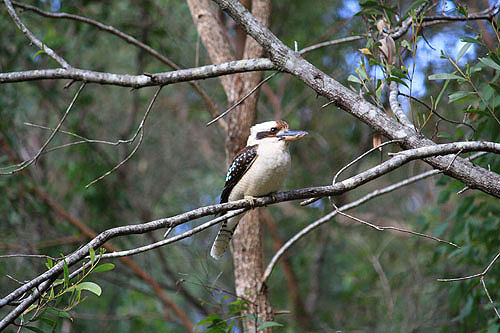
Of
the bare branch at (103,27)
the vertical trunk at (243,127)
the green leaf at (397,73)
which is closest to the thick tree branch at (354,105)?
the green leaf at (397,73)

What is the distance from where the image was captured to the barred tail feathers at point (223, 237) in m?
3.70

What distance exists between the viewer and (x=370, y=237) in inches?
326

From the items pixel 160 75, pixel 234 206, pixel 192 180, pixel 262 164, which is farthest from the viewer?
pixel 192 180

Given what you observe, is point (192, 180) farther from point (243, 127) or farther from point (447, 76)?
point (447, 76)

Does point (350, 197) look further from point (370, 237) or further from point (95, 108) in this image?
point (95, 108)

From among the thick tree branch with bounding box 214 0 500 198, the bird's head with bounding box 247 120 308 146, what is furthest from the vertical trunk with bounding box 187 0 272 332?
the thick tree branch with bounding box 214 0 500 198

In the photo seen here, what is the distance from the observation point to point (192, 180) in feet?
27.9

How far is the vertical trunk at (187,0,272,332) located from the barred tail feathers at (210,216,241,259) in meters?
0.32

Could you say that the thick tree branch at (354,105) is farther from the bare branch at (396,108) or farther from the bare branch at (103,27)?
the bare branch at (103,27)

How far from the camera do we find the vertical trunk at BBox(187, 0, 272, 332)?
3.95m

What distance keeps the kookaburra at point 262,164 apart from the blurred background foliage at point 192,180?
5.58ft

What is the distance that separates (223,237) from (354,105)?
1.65 metres

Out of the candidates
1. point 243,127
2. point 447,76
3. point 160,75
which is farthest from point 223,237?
point 447,76

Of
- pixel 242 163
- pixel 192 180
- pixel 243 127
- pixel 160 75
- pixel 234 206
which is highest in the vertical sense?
pixel 192 180
